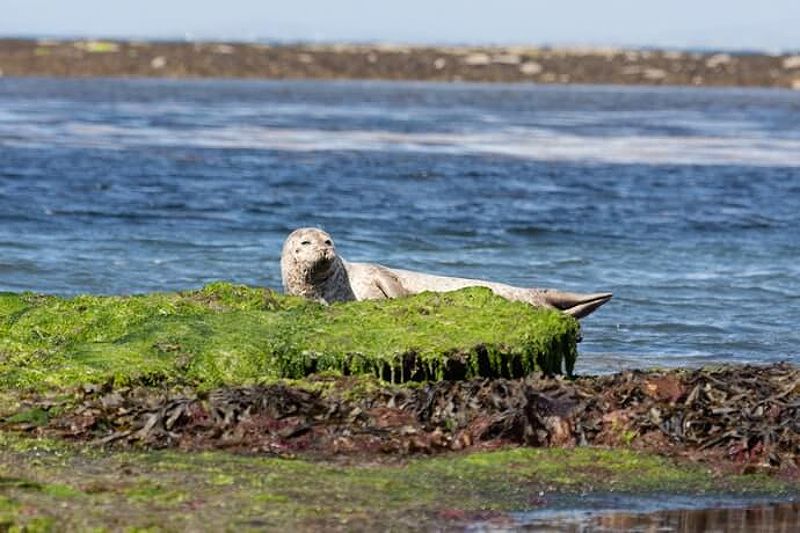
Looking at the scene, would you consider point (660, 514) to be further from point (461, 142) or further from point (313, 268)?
point (461, 142)

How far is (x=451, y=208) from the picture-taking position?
2372 cm

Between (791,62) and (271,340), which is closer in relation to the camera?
(271,340)

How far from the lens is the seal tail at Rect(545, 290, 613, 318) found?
11.8 metres

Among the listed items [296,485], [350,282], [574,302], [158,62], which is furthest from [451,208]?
[158,62]

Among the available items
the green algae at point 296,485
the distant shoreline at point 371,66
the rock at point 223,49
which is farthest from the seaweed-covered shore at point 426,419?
the rock at point 223,49

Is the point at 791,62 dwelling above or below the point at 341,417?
below

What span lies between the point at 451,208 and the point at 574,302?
1184 cm

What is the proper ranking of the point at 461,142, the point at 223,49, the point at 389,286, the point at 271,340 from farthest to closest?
the point at 223,49
the point at 461,142
the point at 389,286
the point at 271,340

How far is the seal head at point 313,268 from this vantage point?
11094 mm

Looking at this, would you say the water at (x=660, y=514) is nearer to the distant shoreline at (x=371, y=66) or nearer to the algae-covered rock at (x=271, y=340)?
the algae-covered rock at (x=271, y=340)

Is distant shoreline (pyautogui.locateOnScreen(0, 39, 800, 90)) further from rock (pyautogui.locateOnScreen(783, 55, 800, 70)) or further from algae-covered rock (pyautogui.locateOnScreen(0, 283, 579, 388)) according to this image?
algae-covered rock (pyautogui.locateOnScreen(0, 283, 579, 388))

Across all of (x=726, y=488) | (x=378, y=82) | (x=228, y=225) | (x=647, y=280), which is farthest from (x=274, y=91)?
(x=726, y=488)

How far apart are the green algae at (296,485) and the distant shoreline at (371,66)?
8431 centimetres

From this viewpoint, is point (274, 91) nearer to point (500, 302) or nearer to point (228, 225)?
point (228, 225)
